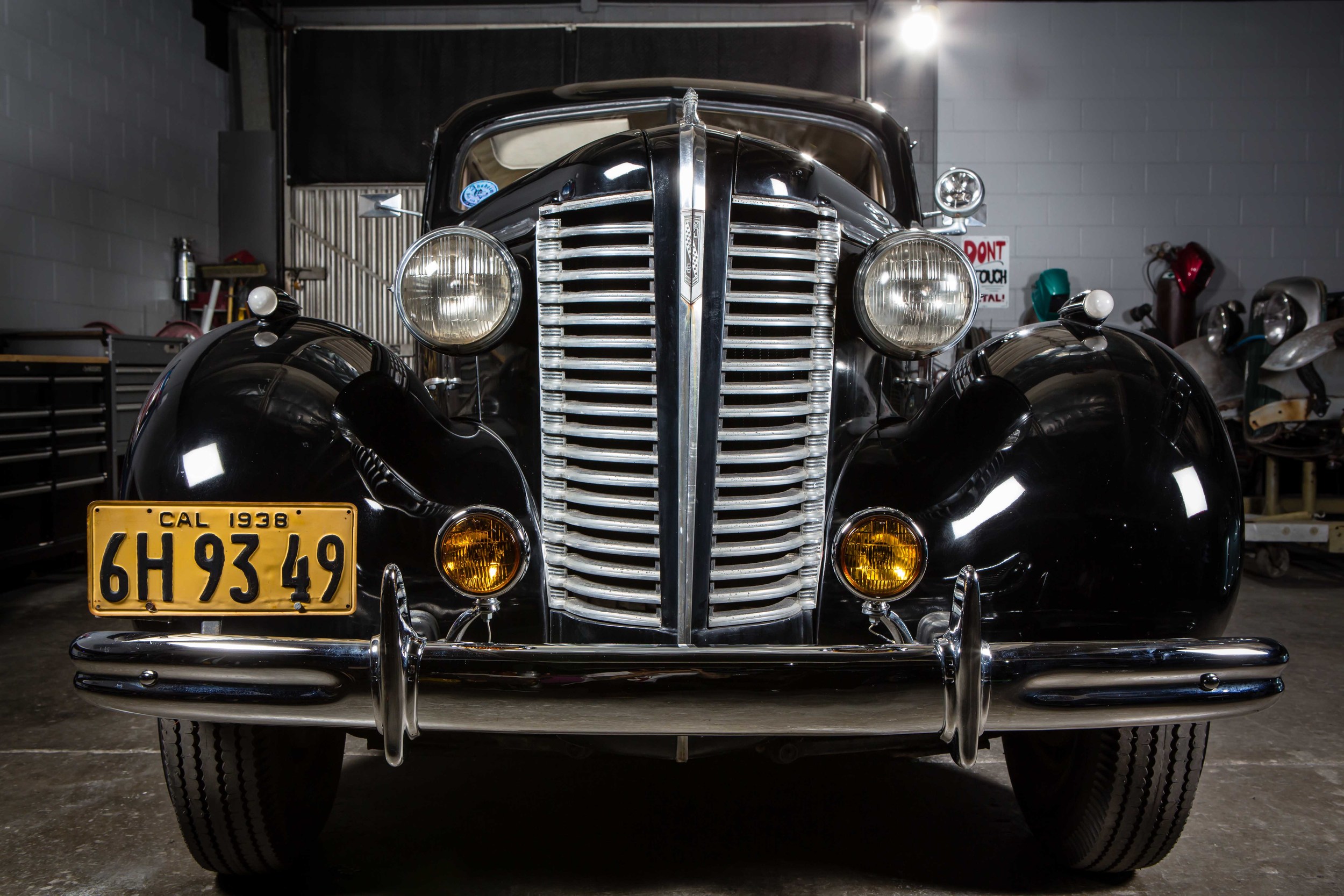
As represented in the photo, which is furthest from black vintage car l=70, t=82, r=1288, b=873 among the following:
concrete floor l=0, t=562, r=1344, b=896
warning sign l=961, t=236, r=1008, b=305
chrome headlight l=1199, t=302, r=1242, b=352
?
warning sign l=961, t=236, r=1008, b=305

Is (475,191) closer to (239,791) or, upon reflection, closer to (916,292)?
(916,292)

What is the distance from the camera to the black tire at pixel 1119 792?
159 centimetres

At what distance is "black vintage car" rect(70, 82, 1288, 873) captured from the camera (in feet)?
4.18

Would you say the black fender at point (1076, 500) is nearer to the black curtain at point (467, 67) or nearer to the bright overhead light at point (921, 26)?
the bright overhead light at point (921, 26)

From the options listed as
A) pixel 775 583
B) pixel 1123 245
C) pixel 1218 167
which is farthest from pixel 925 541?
pixel 1218 167

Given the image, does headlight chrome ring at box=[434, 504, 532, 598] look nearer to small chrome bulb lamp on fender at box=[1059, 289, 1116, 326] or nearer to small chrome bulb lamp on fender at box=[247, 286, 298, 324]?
small chrome bulb lamp on fender at box=[247, 286, 298, 324]

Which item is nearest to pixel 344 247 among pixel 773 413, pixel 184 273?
pixel 184 273

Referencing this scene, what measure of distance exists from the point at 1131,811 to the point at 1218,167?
7.57 m

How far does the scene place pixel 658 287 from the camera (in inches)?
60.7

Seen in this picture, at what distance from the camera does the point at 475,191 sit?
9.20ft

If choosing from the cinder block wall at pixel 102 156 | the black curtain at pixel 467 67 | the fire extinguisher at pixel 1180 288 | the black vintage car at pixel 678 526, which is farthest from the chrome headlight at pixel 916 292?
the black curtain at pixel 467 67

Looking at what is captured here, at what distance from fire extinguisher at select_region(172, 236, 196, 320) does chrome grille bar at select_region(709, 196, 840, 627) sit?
25.2 ft

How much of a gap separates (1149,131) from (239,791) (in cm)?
820

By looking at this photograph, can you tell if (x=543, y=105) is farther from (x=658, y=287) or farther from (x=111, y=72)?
Result: (x=111, y=72)
